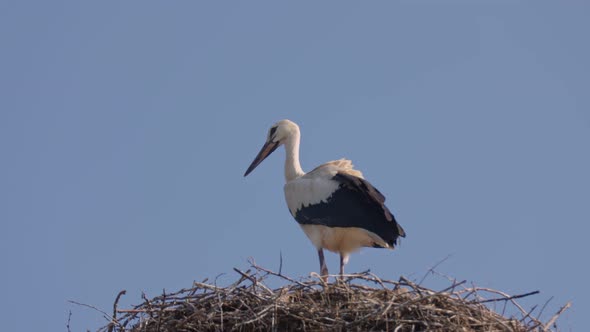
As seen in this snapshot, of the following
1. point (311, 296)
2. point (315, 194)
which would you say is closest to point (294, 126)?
point (315, 194)

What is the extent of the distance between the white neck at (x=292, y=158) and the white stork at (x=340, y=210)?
0.5 inches

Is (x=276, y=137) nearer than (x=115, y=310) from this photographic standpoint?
No

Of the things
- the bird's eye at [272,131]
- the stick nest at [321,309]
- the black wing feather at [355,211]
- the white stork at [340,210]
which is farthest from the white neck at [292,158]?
the stick nest at [321,309]

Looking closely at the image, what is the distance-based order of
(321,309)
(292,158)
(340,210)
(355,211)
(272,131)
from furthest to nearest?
(272,131)
(292,158)
(340,210)
(355,211)
(321,309)

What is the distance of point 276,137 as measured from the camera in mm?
12312

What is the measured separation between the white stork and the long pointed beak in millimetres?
552

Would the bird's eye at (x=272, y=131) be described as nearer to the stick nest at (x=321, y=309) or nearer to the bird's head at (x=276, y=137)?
the bird's head at (x=276, y=137)

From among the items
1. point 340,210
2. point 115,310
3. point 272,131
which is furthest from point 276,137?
point 115,310

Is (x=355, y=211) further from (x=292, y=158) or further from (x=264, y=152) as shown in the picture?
(x=264, y=152)

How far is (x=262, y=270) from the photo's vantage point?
8.34 m

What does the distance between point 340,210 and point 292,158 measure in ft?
4.32

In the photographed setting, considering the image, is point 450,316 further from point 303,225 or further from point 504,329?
point 303,225

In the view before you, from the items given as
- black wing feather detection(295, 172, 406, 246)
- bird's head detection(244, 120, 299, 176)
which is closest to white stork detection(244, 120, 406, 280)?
black wing feather detection(295, 172, 406, 246)

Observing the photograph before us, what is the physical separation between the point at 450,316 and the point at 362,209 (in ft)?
9.14
